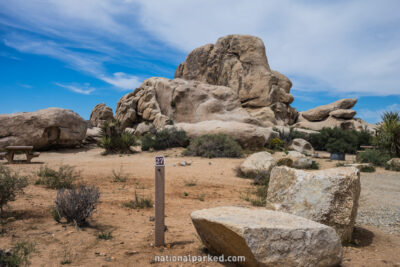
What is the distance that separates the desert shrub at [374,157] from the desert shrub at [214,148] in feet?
20.8

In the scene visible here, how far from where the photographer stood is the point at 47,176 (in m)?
7.70

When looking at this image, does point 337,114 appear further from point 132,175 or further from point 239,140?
point 132,175

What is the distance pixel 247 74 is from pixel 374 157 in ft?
80.7

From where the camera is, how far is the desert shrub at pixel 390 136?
15.1m

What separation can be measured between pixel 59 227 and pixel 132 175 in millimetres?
5006

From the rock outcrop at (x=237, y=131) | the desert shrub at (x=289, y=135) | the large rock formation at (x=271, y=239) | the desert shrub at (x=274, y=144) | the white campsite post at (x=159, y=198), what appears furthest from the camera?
the desert shrub at (x=289, y=135)

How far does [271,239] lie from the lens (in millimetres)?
2799

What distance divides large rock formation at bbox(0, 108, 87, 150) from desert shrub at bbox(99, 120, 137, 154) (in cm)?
284

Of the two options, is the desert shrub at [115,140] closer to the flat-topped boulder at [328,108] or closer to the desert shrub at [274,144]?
the desert shrub at [274,144]

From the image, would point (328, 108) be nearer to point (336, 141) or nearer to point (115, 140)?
point (336, 141)

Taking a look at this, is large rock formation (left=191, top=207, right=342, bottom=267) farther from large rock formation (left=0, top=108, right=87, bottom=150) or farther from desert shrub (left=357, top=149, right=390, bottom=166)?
large rock formation (left=0, top=108, right=87, bottom=150)

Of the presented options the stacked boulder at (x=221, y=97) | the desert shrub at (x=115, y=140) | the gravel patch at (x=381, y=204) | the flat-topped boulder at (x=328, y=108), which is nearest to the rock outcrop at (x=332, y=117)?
the flat-topped boulder at (x=328, y=108)

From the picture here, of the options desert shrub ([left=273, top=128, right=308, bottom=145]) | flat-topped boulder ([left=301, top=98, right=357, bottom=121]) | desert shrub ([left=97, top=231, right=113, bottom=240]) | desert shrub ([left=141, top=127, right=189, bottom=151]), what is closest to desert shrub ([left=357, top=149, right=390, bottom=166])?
desert shrub ([left=273, top=128, right=308, bottom=145])

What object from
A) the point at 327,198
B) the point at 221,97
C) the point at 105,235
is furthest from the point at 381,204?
Result: the point at 221,97
